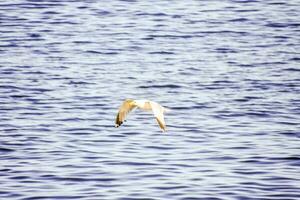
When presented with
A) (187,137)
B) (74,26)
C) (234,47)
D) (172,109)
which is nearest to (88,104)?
(172,109)

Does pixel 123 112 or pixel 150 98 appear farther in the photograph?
pixel 150 98

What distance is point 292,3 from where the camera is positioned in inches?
1346

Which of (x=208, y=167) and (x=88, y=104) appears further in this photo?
(x=88, y=104)

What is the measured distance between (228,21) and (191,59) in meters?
5.61

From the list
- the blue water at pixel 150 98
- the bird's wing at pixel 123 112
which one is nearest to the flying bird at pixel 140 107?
the bird's wing at pixel 123 112

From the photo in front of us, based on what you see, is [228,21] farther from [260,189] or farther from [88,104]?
[260,189]

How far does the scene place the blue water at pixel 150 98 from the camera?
16.0 m

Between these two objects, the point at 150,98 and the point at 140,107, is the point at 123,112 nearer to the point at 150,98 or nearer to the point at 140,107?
the point at 140,107

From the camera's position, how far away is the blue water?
1603 centimetres

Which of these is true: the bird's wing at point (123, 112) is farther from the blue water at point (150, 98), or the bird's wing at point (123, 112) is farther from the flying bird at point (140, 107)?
the blue water at point (150, 98)

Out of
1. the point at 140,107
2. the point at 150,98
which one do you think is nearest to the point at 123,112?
the point at 140,107

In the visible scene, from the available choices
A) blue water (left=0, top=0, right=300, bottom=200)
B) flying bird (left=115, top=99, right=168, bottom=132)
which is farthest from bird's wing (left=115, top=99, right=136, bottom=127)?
blue water (left=0, top=0, right=300, bottom=200)

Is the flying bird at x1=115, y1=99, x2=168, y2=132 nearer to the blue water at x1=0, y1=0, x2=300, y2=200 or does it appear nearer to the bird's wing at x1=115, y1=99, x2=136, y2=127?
the bird's wing at x1=115, y1=99, x2=136, y2=127

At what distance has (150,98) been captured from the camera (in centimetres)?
2184
